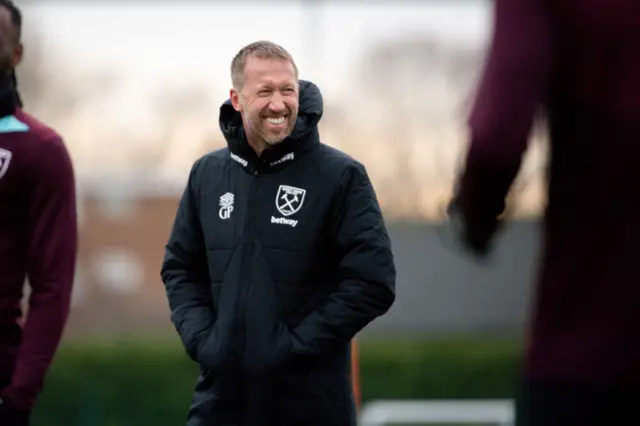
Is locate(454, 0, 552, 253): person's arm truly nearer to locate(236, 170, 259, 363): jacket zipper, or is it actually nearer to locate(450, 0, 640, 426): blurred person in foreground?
locate(450, 0, 640, 426): blurred person in foreground

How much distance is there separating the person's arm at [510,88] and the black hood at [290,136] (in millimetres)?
2029

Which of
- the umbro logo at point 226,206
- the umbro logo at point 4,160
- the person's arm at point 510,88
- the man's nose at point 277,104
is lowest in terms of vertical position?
the umbro logo at point 226,206

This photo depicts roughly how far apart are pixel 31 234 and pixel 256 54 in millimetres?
892

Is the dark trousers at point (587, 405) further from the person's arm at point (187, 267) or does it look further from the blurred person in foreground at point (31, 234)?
the blurred person in foreground at point (31, 234)

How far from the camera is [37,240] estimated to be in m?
4.47

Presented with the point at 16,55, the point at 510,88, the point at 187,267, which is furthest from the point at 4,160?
the point at 510,88

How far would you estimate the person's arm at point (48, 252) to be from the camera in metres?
4.46

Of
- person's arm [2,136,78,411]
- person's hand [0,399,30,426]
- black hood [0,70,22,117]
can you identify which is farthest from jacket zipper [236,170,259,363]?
black hood [0,70,22,117]

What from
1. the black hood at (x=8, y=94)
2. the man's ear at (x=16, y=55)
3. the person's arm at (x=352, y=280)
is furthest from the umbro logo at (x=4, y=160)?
the person's arm at (x=352, y=280)

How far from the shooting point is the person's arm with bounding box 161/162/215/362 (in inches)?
175

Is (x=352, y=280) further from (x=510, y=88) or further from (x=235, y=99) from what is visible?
(x=510, y=88)

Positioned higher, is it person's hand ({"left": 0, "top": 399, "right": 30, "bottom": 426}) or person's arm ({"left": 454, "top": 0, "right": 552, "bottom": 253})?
person's arm ({"left": 454, "top": 0, "right": 552, "bottom": 253})

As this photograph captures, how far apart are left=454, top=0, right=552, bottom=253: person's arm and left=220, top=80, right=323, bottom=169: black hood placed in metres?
2.03

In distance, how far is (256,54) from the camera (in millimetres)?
4391
